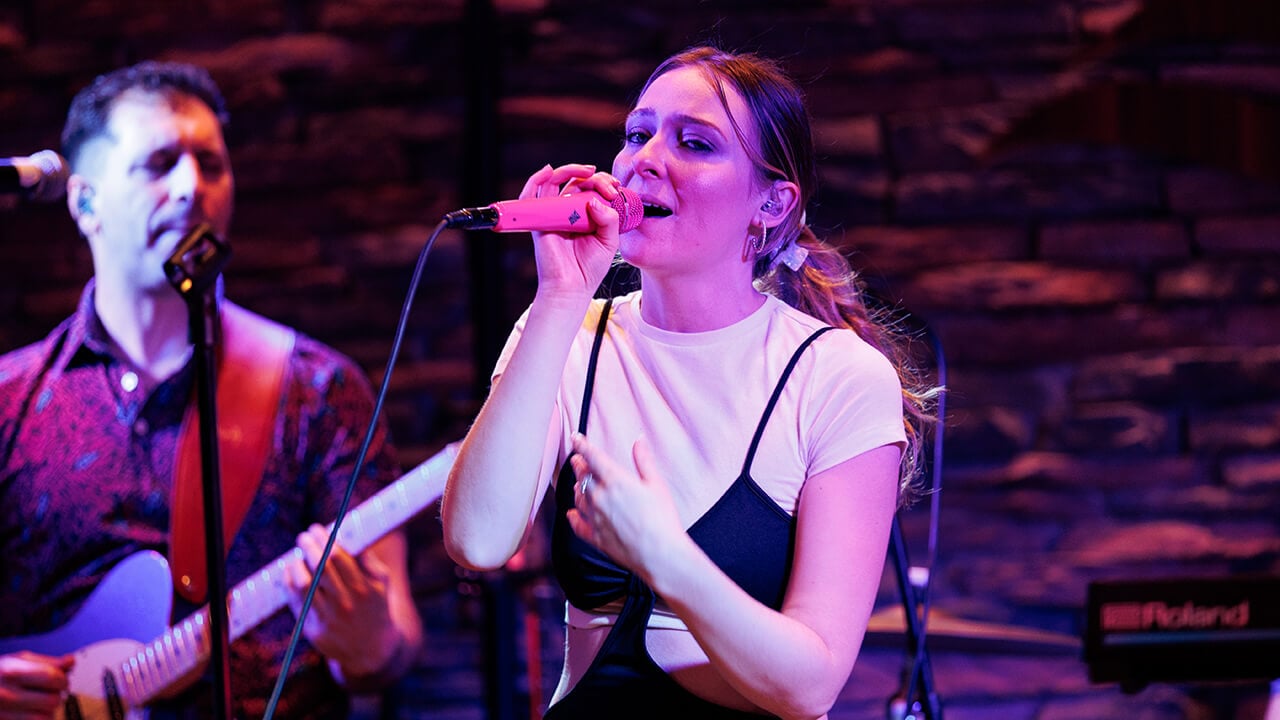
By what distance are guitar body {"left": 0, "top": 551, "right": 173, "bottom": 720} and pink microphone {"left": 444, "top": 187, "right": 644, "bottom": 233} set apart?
1490 millimetres

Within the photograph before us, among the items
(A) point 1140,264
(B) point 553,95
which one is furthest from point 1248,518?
(B) point 553,95

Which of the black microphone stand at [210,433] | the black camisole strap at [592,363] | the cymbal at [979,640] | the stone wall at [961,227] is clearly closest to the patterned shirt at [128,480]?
the stone wall at [961,227]

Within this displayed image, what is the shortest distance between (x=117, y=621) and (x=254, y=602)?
317 mm

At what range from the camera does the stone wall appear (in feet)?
11.0

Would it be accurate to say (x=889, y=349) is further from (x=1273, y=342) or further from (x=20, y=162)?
(x=1273, y=342)

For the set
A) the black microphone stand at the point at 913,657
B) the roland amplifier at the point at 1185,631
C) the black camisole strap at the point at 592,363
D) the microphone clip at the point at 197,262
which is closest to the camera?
the black camisole strap at the point at 592,363

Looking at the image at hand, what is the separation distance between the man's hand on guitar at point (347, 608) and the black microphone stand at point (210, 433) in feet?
2.21

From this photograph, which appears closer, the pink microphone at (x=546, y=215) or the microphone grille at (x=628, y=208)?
the pink microphone at (x=546, y=215)

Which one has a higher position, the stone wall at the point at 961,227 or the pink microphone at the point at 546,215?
the pink microphone at the point at 546,215

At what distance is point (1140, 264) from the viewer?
3.39 metres

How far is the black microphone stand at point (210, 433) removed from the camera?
179cm

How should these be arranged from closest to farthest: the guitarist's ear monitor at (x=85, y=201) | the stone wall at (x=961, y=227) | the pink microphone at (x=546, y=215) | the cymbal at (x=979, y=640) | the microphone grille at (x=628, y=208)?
the pink microphone at (x=546, y=215) < the microphone grille at (x=628, y=208) < the cymbal at (x=979, y=640) < the guitarist's ear monitor at (x=85, y=201) < the stone wall at (x=961, y=227)

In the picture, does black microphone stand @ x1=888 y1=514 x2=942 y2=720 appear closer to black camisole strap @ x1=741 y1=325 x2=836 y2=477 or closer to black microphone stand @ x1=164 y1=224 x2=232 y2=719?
black camisole strap @ x1=741 y1=325 x2=836 y2=477

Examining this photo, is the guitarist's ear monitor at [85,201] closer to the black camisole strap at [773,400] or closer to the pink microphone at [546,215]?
the pink microphone at [546,215]
